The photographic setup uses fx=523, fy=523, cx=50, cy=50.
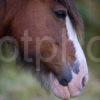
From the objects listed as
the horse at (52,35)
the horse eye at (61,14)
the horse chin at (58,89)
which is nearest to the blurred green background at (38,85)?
the horse chin at (58,89)

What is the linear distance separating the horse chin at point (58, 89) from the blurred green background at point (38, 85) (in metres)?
0.84

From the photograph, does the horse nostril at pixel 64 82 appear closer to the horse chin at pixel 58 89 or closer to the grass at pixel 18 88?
the horse chin at pixel 58 89

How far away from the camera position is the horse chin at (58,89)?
2523 mm

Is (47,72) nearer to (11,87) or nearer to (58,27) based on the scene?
(58,27)

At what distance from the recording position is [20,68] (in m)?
2.75

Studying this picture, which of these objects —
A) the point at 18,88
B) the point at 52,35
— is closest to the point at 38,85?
the point at 18,88

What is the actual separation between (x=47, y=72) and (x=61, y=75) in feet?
0.28

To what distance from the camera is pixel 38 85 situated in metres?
3.61

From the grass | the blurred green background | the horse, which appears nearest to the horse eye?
the horse

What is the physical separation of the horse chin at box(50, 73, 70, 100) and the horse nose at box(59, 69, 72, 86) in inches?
0.9

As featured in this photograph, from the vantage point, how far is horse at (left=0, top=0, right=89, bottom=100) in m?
2.44

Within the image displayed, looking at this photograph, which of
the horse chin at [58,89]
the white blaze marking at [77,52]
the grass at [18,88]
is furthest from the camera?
the grass at [18,88]

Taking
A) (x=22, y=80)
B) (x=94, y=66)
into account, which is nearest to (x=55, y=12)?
(x=22, y=80)

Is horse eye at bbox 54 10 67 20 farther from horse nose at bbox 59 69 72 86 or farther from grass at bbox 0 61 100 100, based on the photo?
grass at bbox 0 61 100 100
